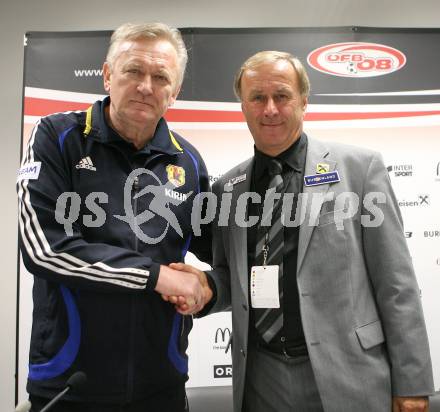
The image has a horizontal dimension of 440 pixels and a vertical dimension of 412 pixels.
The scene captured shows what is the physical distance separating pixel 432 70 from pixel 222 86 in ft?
5.47

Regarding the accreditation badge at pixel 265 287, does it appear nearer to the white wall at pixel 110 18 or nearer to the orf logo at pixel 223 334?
the orf logo at pixel 223 334

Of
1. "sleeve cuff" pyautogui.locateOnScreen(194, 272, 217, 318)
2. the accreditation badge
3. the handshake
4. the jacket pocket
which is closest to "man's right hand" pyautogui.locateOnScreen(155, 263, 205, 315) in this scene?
the handshake

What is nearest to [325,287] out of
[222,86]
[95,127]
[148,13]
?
[95,127]

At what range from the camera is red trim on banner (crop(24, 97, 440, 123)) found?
3.24m

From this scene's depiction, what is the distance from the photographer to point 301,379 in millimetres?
1626

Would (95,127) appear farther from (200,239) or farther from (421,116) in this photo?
(421,116)

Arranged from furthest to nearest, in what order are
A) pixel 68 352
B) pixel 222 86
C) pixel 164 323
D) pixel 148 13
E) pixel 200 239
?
pixel 148 13
pixel 222 86
pixel 200 239
pixel 164 323
pixel 68 352

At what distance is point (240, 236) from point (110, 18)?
8.67 feet

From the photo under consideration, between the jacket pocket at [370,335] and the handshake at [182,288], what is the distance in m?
0.63

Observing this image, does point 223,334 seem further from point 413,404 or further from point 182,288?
point 413,404

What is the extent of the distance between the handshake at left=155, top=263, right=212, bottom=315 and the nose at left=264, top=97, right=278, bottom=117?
0.73m

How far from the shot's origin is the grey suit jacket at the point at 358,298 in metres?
1.55

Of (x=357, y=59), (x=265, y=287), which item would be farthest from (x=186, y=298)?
(x=357, y=59)

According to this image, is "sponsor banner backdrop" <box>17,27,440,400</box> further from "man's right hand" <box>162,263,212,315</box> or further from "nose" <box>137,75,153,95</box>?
"nose" <box>137,75,153,95</box>
